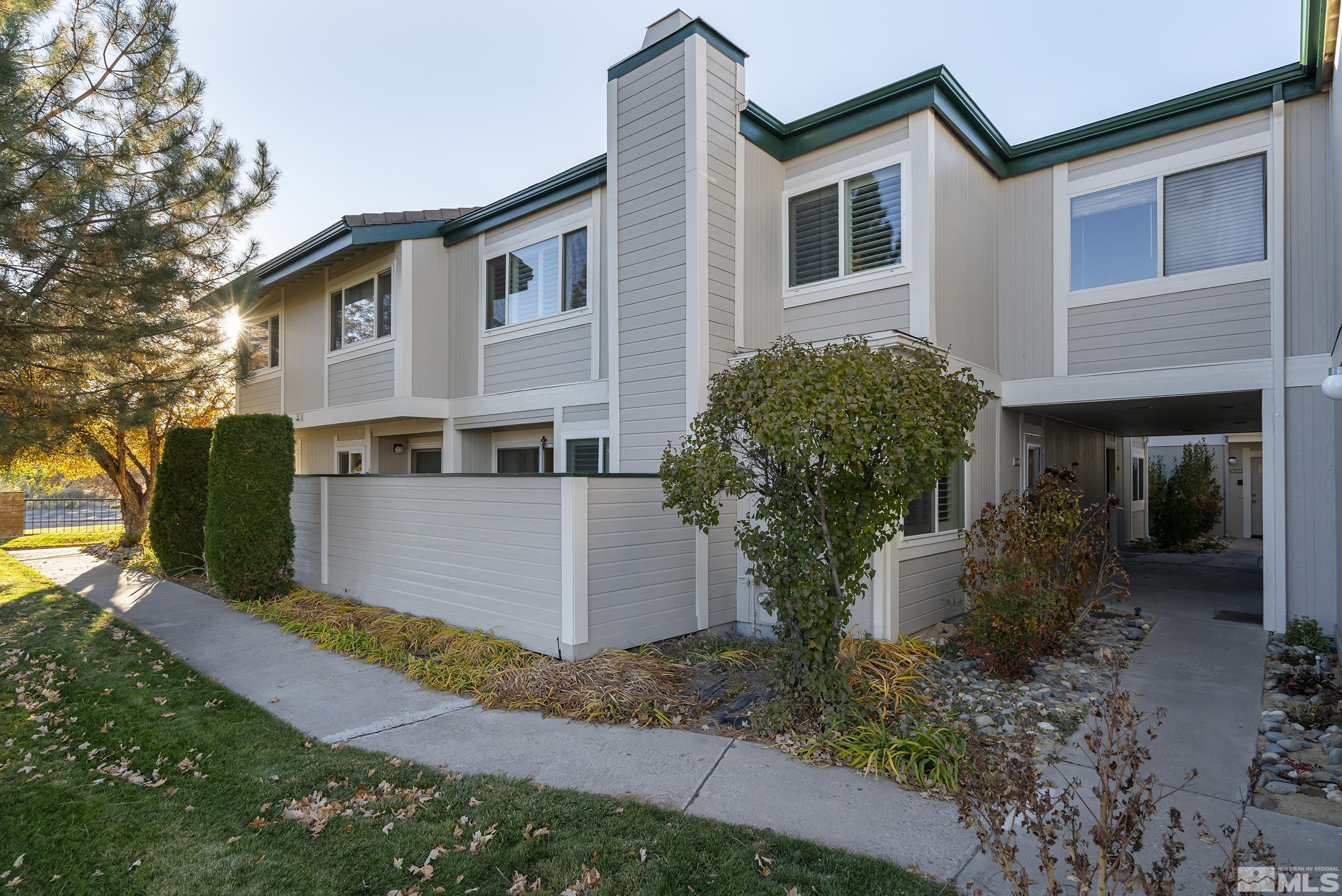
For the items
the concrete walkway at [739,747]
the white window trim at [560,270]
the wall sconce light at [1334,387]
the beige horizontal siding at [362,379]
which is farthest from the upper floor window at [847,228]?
the beige horizontal siding at [362,379]

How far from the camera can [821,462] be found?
460cm

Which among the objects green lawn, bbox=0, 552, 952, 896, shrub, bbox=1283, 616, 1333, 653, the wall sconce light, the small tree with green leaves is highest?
the wall sconce light

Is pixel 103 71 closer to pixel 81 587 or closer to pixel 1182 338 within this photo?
pixel 81 587

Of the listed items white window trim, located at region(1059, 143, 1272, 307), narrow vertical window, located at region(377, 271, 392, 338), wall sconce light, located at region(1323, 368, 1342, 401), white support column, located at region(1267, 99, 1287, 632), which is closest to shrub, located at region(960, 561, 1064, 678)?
white support column, located at region(1267, 99, 1287, 632)

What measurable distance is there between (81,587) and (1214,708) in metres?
13.9

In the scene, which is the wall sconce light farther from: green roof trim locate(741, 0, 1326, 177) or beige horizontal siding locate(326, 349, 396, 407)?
beige horizontal siding locate(326, 349, 396, 407)

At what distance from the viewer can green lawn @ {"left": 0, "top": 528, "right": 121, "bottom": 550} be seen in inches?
627

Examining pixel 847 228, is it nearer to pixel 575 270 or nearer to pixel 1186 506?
pixel 575 270

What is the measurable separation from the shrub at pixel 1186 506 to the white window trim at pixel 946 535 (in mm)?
10797

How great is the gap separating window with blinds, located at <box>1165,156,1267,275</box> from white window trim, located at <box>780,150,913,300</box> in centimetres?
302

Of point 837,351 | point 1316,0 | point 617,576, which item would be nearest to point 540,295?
point 617,576

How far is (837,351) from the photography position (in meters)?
4.58

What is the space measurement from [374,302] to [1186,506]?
56.8ft

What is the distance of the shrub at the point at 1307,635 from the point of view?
660 centimetres
